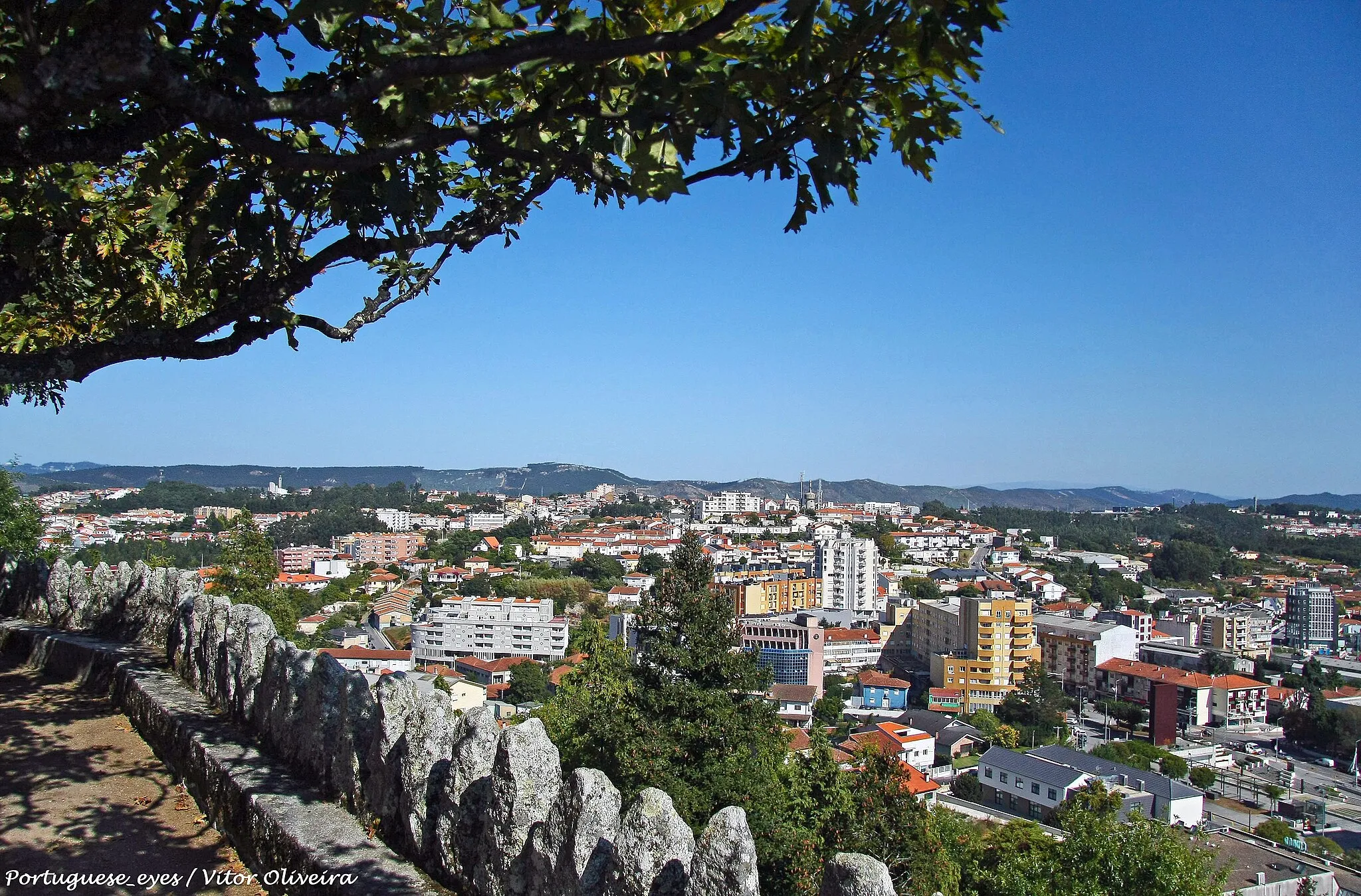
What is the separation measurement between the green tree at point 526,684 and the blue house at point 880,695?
59.4ft

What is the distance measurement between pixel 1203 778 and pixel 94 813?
39338mm

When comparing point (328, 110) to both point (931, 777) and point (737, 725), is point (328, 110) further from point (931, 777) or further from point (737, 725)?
point (931, 777)

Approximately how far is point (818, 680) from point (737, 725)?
39.1 m

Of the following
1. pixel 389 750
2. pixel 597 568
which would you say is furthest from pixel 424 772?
pixel 597 568

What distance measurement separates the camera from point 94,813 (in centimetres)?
372

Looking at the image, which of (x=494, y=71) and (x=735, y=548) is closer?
(x=494, y=71)

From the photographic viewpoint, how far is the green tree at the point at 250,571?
12.1 m

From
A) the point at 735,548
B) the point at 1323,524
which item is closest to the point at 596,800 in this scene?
the point at 735,548

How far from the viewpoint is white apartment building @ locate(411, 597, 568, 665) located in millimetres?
47375

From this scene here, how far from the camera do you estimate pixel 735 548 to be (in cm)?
9569

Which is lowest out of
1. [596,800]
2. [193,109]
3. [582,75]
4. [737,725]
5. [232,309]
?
[737,725]

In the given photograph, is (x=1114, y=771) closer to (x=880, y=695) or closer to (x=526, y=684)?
(x=880, y=695)

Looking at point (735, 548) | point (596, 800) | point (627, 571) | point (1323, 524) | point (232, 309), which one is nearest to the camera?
point (596, 800)

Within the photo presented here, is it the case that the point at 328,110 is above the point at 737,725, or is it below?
above
